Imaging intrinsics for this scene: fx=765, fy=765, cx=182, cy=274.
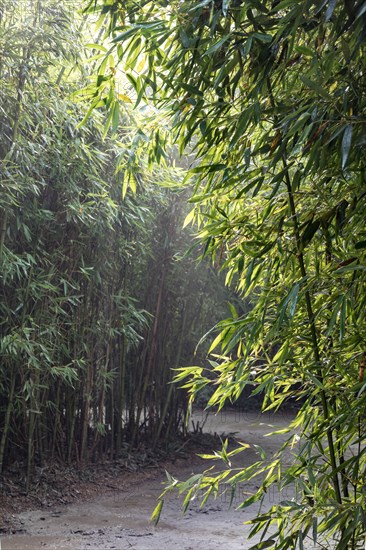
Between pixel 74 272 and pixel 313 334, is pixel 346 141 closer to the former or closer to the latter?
pixel 313 334

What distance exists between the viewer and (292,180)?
1903 mm

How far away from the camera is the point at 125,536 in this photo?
14.0 feet

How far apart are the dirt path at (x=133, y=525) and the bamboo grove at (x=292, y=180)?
1.80 metres

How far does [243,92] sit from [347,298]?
0.61 metres

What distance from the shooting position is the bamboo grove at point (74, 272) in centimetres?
422

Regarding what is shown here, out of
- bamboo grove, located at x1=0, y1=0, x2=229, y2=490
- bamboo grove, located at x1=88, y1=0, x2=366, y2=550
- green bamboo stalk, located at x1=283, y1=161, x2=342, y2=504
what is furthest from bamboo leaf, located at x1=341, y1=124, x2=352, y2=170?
bamboo grove, located at x1=0, y1=0, x2=229, y2=490

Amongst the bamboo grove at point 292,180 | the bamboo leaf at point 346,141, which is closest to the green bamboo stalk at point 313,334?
the bamboo grove at point 292,180

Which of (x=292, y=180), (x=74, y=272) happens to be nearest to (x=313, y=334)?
(x=292, y=180)

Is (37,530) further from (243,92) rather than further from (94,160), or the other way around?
(243,92)

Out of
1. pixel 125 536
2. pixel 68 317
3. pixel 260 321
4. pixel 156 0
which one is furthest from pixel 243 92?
pixel 68 317

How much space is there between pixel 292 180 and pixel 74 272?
11.5ft

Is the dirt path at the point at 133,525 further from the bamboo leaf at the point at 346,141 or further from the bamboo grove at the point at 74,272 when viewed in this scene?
the bamboo leaf at the point at 346,141

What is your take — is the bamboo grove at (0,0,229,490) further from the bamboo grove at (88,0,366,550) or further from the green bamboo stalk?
the green bamboo stalk

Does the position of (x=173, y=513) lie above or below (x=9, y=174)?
below
